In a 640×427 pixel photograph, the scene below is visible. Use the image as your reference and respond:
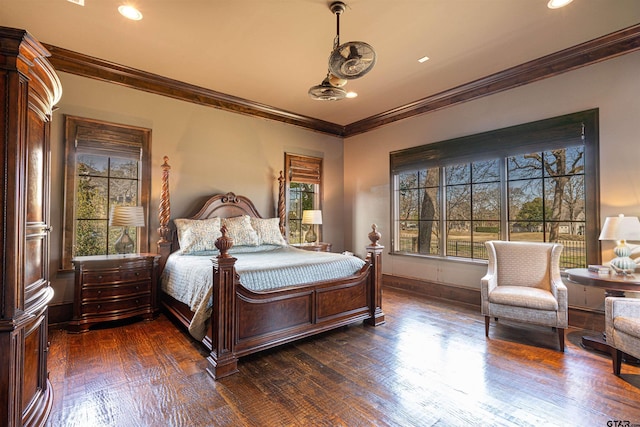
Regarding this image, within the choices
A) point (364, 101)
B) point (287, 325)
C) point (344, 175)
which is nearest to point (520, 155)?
point (364, 101)

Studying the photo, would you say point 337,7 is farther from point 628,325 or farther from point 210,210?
point 628,325

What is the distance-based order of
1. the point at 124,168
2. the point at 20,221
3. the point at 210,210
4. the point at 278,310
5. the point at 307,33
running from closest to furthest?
the point at 20,221 < the point at 278,310 < the point at 307,33 < the point at 124,168 < the point at 210,210

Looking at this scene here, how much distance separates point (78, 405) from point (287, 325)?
1510 mm

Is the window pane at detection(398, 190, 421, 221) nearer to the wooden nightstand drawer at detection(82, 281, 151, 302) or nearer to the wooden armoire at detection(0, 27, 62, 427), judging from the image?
the wooden nightstand drawer at detection(82, 281, 151, 302)

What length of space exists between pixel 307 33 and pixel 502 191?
316 cm

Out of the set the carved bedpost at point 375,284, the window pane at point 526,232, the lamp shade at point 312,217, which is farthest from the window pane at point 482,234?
the lamp shade at point 312,217

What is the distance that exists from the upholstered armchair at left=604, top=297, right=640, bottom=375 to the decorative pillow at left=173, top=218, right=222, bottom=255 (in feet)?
12.8

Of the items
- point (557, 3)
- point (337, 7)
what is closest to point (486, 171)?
point (557, 3)

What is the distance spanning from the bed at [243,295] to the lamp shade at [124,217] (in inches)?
16.4

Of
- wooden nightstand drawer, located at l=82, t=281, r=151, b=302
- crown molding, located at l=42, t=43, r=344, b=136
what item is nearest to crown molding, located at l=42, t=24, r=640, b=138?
crown molding, located at l=42, t=43, r=344, b=136

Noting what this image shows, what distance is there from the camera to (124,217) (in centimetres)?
343

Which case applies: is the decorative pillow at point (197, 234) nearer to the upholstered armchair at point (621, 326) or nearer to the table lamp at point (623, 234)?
the upholstered armchair at point (621, 326)

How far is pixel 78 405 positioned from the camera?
1924 millimetres

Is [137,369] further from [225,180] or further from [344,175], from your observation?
[344,175]
